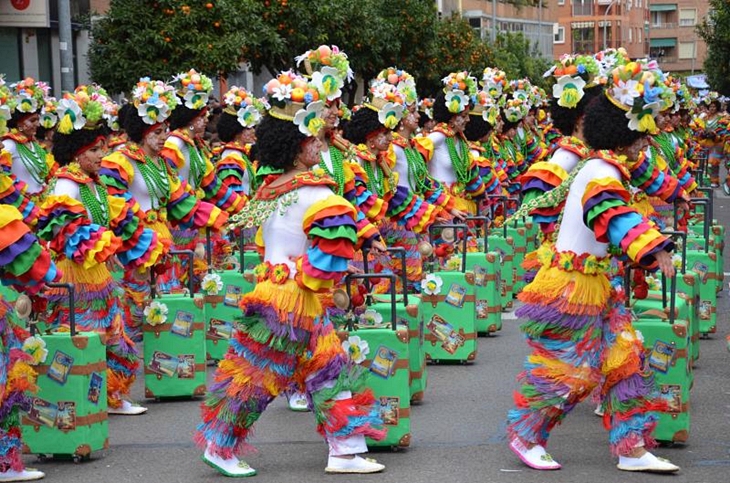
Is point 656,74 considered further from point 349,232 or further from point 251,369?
point 251,369

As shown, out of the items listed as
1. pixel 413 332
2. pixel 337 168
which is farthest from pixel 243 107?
pixel 413 332

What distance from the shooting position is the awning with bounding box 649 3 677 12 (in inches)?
5531

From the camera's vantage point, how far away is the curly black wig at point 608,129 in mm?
8156

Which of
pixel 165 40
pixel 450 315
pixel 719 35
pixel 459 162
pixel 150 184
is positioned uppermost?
pixel 719 35

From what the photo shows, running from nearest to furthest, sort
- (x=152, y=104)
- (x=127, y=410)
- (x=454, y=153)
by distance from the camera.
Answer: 1. (x=127, y=410)
2. (x=152, y=104)
3. (x=454, y=153)

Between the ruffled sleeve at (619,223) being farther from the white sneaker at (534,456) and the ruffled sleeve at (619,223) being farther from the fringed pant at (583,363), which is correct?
the white sneaker at (534,456)

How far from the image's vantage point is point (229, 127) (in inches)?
604

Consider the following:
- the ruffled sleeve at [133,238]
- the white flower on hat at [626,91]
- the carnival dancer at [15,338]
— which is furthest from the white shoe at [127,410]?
the white flower on hat at [626,91]

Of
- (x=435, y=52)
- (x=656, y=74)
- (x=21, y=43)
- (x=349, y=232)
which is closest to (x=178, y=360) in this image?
(x=349, y=232)

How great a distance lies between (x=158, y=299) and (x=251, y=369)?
251cm

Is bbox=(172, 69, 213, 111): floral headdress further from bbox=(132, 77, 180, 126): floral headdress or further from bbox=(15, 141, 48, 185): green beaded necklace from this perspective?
bbox=(15, 141, 48, 185): green beaded necklace

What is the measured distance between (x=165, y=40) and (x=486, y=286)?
390 inches

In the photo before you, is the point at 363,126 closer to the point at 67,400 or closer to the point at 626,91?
the point at 626,91

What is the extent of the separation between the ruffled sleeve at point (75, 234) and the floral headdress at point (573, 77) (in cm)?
336
